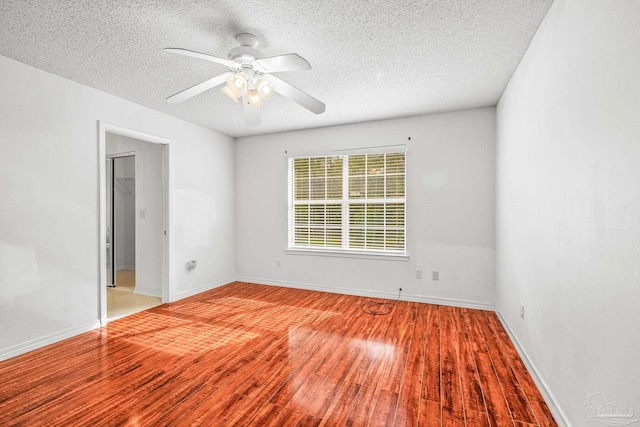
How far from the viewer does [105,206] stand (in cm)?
329

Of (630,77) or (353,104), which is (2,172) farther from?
(630,77)

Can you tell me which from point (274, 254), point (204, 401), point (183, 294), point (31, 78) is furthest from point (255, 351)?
point (31, 78)

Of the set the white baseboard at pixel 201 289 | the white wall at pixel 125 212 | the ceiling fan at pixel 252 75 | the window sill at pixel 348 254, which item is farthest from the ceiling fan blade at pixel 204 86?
the white wall at pixel 125 212

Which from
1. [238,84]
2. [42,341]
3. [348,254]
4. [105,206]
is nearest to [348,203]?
[348,254]

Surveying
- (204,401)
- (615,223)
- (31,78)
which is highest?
(31,78)

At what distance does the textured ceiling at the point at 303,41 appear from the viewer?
1901 mm

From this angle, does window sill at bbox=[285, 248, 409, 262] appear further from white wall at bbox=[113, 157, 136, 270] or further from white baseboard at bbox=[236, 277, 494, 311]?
white wall at bbox=[113, 157, 136, 270]

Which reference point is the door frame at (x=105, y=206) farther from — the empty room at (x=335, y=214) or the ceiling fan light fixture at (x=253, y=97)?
the ceiling fan light fixture at (x=253, y=97)

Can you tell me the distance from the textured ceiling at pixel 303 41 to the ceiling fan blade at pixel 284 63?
0.92 feet

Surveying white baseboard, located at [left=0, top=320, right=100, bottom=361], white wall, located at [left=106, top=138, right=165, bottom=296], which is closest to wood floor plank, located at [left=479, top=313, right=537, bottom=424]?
white baseboard, located at [left=0, top=320, right=100, bottom=361]

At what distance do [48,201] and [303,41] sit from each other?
106 inches

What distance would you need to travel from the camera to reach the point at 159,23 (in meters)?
2.05

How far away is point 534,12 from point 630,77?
1.14m

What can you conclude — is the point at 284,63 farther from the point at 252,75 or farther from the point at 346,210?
the point at 346,210
